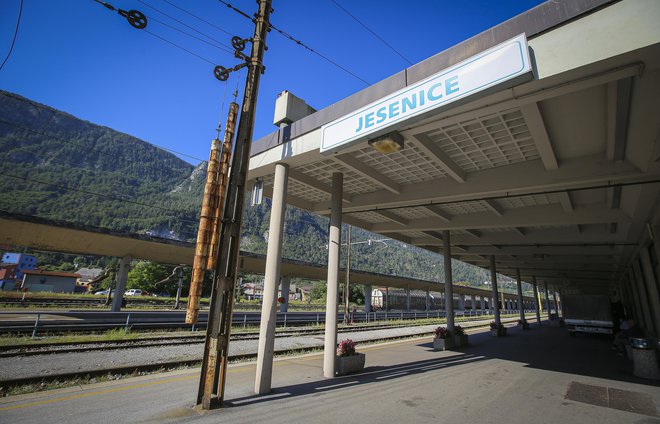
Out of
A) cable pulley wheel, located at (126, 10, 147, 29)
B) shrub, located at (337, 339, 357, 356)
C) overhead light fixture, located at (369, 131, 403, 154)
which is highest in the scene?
cable pulley wheel, located at (126, 10, 147, 29)

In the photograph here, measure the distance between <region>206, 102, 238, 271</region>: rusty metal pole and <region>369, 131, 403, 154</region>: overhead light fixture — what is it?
3079 mm

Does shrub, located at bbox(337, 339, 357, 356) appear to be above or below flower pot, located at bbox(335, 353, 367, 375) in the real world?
above

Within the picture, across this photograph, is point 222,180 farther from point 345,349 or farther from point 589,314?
point 589,314

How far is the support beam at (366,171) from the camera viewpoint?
7.98 metres

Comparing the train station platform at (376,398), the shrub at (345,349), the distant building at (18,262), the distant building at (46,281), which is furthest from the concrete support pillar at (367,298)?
the distant building at (18,262)

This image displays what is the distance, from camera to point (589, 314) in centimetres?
2117

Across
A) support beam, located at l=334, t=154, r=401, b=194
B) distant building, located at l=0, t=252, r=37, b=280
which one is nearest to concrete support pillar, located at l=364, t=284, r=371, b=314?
support beam, located at l=334, t=154, r=401, b=194

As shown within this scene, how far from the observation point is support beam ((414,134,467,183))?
270 inches

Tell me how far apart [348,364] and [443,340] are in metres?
7.03

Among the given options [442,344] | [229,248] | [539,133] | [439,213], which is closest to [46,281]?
[442,344]

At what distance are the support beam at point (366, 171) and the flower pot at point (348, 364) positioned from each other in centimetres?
512

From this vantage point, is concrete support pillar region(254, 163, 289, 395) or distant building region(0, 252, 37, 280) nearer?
concrete support pillar region(254, 163, 289, 395)

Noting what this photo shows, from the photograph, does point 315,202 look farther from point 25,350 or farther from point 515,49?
point 25,350

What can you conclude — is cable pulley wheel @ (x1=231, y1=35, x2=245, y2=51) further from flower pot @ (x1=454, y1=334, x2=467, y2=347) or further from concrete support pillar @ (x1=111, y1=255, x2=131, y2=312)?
concrete support pillar @ (x1=111, y1=255, x2=131, y2=312)
